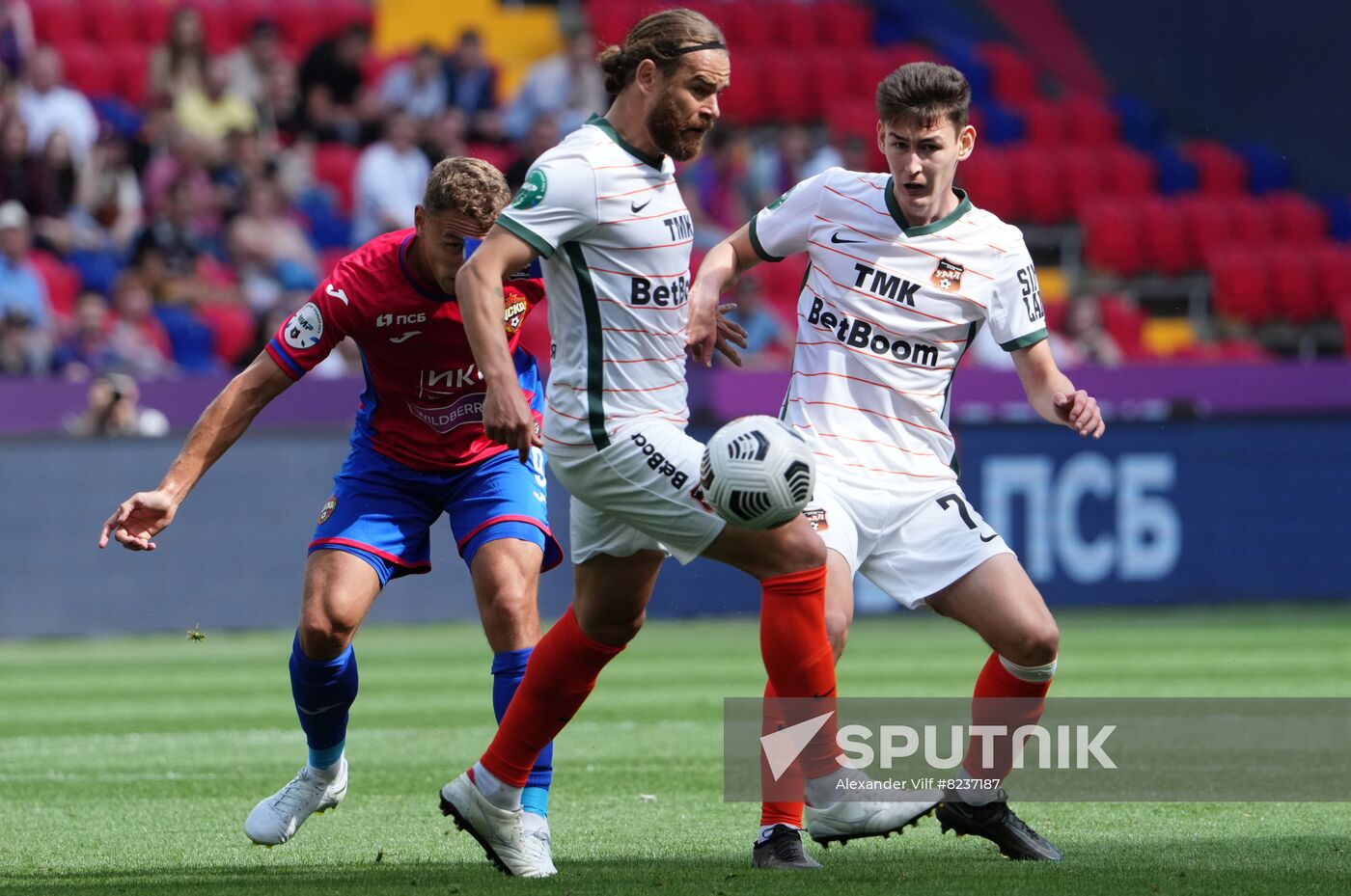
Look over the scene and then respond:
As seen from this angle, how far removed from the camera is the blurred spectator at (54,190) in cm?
1625

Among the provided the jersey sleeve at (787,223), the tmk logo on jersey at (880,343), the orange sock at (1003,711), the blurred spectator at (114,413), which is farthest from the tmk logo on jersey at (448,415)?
the blurred spectator at (114,413)

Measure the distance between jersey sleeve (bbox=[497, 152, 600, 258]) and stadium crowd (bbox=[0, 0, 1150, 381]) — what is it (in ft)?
32.9

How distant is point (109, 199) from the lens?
16.7 metres

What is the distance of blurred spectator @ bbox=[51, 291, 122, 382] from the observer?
14.6m

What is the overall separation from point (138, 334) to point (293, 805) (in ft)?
31.4

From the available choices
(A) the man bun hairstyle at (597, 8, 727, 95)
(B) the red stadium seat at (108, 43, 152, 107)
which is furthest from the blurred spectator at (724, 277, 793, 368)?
(A) the man bun hairstyle at (597, 8, 727, 95)

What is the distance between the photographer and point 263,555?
14039 millimetres

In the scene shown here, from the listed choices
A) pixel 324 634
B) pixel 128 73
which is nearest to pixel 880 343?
pixel 324 634

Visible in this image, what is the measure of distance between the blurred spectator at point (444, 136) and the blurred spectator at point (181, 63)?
6.87 ft

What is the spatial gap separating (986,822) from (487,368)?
6.78ft

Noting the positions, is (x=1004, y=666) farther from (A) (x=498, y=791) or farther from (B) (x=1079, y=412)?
(A) (x=498, y=791)

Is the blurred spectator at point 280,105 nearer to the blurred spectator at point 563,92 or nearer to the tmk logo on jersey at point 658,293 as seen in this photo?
the blurred spectator at point 563,92

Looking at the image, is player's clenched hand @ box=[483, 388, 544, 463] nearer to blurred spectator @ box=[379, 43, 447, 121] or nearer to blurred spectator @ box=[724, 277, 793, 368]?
blurred spectator @ box=[724, 277, 793, 368]

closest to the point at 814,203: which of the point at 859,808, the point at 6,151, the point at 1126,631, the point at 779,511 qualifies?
the point at 779,511
